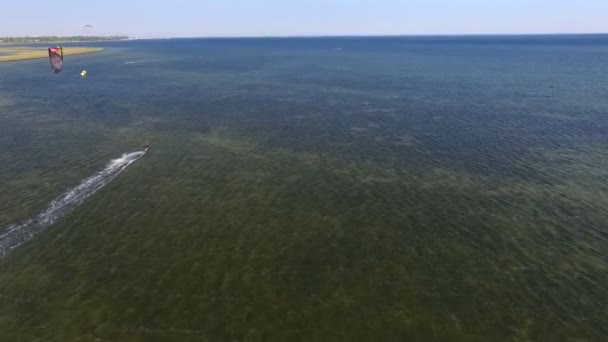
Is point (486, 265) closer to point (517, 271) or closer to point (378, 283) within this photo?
point (517, 271)

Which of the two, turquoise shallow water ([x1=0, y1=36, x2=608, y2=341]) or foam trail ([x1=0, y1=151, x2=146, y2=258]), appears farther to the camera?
foam trail ([x1=0, y1=151, x2=146, y2=258])

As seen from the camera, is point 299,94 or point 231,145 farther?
point 299,94

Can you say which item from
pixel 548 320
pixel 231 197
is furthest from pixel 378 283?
Answer: pixel 231 197

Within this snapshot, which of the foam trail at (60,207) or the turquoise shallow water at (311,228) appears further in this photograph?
the foam trail at (60,207)

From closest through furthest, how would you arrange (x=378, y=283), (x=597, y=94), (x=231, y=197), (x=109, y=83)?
(x=378, y=283) < (x=231, y=197) < (x=597, y=94) < (x=109, y=83)
